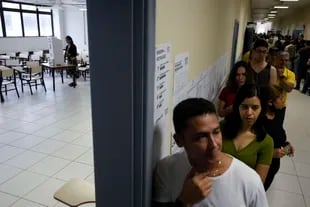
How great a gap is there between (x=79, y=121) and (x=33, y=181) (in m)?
2.19

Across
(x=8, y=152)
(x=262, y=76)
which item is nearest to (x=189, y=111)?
(x=262, y=76)

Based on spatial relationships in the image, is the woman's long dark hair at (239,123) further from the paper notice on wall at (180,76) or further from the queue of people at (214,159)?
the paper notice on wall at (180,76)

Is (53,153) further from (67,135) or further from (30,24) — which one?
(30,24)

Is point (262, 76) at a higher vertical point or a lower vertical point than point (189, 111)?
lower

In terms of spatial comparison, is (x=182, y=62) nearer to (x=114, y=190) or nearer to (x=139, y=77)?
(x=139, y=77)

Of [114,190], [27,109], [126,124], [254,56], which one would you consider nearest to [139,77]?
[126,124]

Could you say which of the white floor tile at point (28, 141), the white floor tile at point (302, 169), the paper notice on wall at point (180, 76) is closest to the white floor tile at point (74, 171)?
the white floor tile at point (28, 141)

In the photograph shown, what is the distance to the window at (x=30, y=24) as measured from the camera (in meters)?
12.2

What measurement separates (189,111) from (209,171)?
0.24 meters

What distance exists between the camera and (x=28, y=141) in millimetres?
4316

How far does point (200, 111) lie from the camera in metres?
0.99

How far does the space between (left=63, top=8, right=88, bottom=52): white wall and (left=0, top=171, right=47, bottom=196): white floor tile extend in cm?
1141

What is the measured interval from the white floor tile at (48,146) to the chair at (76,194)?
212 centimetres

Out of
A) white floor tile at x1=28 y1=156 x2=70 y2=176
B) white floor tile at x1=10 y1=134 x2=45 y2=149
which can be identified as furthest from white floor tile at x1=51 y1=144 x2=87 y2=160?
white floor tile at x1=10 y1=134 x2=45 y2=149
